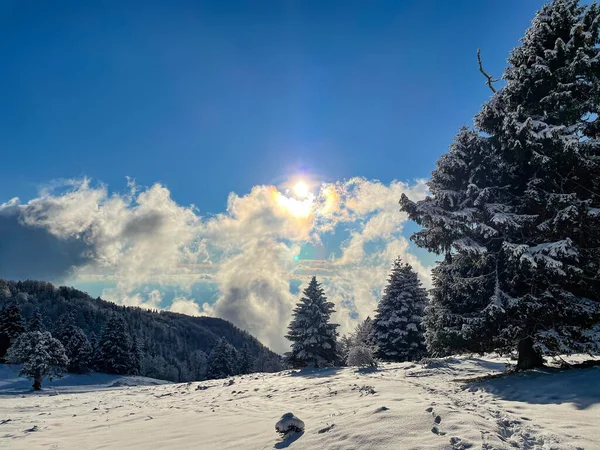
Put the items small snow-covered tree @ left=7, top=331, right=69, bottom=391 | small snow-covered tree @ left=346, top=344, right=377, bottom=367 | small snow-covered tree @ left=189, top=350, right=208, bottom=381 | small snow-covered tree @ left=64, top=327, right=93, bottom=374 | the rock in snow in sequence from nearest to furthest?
the rock in snow, small snow-covered tree @ left=346, top=344, right=377, bottom=367, small snow-covered tree @ left=7, top=331, right=69, bottom=391, small snow-covered tree @ left=64, top=327, right=93, bottom=374, small snow-covered tree @ left=189, top=350, right=208, bottom=381

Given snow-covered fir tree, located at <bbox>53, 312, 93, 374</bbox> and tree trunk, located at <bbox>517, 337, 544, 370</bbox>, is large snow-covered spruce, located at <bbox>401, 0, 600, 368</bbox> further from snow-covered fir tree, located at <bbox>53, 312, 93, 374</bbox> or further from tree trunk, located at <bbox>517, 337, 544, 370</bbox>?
snow-covered fir tree, located at <bbox>53, 312, 93, 374</bbox>

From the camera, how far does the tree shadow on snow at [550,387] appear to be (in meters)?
8.45

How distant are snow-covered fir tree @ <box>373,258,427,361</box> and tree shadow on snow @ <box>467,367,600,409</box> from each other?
17.6 meters

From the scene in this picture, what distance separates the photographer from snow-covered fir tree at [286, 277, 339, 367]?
30828 millimetres

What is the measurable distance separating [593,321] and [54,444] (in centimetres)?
1620

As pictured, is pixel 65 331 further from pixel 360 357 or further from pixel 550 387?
pixel 550 387

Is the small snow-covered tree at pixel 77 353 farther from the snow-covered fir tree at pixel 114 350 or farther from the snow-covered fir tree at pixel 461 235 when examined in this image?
the snow-covered fir tree at pixel 461 235

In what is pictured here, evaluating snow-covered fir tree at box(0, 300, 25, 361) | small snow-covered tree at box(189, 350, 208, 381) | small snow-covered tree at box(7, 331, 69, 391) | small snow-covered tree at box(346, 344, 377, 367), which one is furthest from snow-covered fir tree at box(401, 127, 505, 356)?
Answer: small snow-covered tree at box(189, 350, 208, 381)

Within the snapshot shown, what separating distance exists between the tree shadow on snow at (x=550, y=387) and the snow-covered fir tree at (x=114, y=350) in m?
62.4

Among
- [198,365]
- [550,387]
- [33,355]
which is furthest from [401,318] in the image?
[198,365]

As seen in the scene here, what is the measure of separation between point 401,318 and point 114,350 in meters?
51.4

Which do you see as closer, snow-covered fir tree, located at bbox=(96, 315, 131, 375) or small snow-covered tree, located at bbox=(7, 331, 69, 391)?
small snow-covered tree, located at bbox=(7, 331, 69, 391)

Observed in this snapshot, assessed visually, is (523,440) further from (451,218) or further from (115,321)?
(115,321)

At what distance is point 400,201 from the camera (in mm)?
14672
